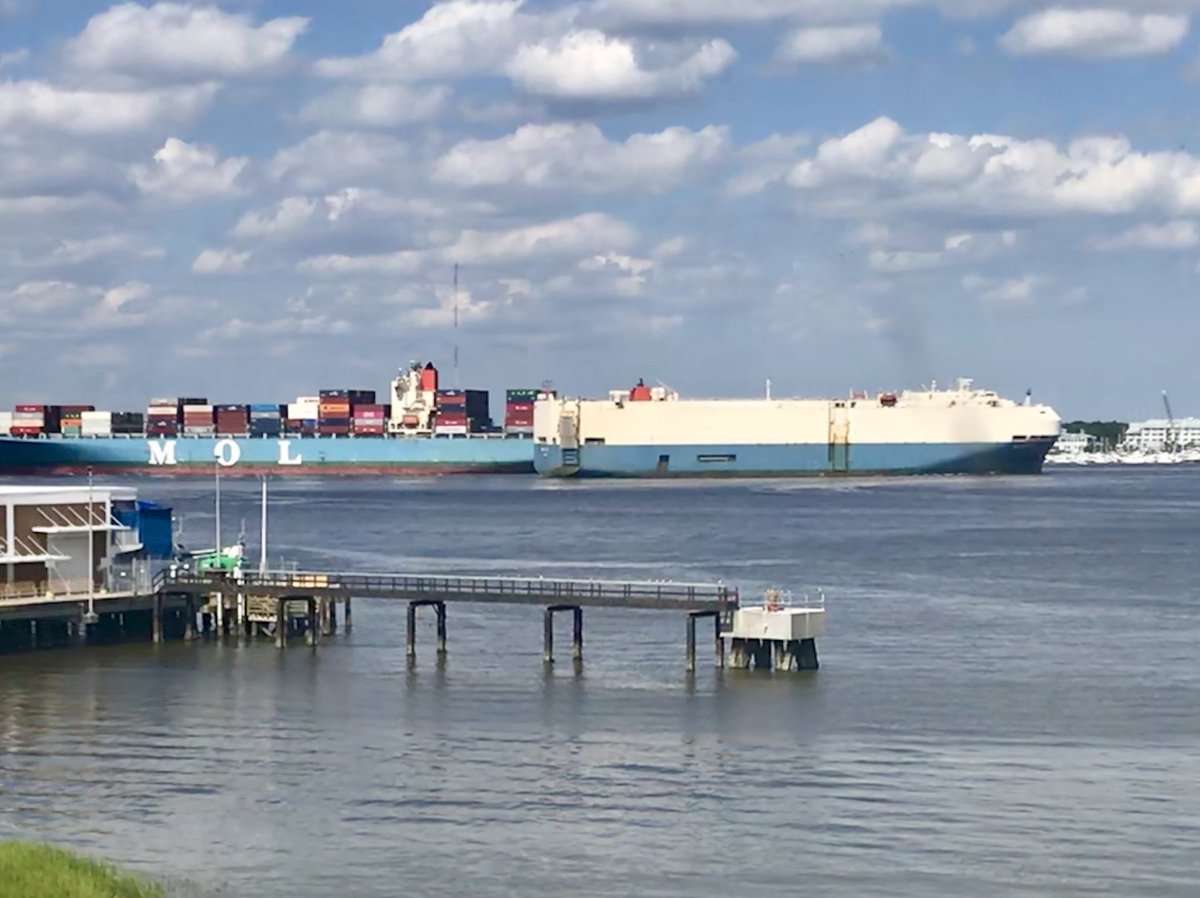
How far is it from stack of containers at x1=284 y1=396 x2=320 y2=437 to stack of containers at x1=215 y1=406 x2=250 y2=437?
3166 mm

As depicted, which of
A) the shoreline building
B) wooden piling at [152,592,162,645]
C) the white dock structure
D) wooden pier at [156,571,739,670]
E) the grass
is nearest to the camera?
the grass

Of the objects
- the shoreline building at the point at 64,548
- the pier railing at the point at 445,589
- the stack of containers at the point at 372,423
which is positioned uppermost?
the stack of containers at the point at 372,423

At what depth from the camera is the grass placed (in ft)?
65.7

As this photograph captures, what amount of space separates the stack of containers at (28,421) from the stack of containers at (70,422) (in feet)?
6.05

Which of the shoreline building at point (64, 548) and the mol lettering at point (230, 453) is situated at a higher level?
the mol lettering at point (230, 453)

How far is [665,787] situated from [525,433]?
430ft

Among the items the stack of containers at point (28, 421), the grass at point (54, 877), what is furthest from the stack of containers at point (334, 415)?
the grass at point (54, 877)

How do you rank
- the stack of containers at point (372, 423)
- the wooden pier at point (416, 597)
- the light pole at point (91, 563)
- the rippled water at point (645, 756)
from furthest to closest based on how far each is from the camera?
the stack of containers at point (372, 423) < the light pole at point (91, 563) < the wooden pier at point (416, 597) < the rippled water at point (645, 756)

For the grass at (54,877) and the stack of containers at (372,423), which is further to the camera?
the stack of containers at (372,423)

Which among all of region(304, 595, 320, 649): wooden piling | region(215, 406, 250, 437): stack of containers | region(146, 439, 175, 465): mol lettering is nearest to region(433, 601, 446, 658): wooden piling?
region(304, 595, 320, 649): wooden piling

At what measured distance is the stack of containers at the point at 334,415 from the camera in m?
153

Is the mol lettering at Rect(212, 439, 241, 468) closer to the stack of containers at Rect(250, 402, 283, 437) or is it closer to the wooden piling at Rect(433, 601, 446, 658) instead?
the stack of containers at Rect(250, 402, 283, 437)

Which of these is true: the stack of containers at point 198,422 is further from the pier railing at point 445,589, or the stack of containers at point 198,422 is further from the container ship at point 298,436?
the pier railing at point 445,589

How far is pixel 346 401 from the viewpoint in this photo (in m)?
153
